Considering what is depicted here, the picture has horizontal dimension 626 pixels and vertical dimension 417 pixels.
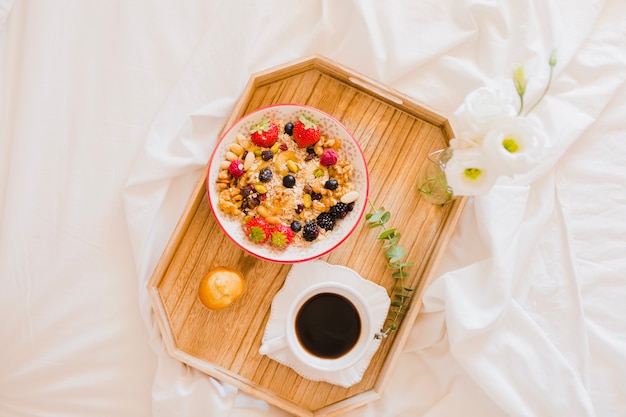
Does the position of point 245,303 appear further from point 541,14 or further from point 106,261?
point 541,14

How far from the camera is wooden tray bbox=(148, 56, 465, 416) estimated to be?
45.6 inches

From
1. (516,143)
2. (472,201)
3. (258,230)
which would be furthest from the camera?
(472,201)

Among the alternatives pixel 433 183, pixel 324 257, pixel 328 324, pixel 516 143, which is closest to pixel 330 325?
pixel 328 324

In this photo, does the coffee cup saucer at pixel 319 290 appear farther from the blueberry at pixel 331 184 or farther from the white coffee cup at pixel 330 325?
the blueberry at pixel 331 184

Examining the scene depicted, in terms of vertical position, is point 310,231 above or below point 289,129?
below

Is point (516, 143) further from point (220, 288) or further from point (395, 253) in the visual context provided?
point (220, 288)

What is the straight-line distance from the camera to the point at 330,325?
1.14 metres

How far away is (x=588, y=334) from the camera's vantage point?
1.19 m

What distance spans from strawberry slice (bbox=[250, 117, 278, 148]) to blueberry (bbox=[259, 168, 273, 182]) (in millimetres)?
53

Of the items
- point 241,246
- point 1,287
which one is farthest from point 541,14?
point 1,287

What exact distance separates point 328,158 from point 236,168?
0.19m

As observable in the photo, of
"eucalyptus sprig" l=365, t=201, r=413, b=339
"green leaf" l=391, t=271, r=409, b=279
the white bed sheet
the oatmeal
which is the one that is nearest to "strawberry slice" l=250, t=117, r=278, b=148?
the oatmeal

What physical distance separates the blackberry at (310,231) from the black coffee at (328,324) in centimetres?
12

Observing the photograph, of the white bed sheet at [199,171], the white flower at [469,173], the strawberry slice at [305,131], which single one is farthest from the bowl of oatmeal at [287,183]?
the white flower at [469,173]
